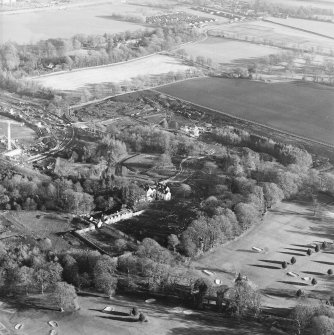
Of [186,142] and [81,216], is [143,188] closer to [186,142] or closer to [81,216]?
[81,216]

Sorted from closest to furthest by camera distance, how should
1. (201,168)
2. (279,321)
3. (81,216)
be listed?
(279,321), (81,216), (201,168)

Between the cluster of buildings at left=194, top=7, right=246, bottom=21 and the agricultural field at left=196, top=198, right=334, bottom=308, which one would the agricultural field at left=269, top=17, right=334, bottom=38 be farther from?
the agricultural field at left=196, top=198, right=334, bottom=308

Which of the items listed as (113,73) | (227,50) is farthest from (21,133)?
(227,50)

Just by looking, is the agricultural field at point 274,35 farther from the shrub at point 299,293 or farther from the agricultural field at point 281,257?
the shrub at point 299,293

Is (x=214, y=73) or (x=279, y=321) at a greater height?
(x=214, y=73)

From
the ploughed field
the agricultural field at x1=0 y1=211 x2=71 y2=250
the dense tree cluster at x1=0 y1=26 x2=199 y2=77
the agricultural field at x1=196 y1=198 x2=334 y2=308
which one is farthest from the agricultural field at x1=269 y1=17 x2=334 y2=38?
the agricultural field at x1=0 y1=211 x2=71 y2=250

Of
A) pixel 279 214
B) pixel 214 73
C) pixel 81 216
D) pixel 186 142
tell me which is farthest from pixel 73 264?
pixel 214 73

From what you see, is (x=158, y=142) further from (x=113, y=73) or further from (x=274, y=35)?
(x=274, y=35)
